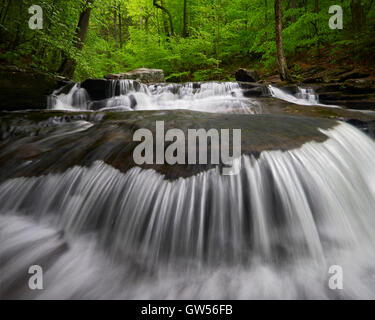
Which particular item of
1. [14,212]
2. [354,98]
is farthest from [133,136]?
[354,98]

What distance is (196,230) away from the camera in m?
1.68

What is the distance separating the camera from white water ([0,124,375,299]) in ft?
4.70

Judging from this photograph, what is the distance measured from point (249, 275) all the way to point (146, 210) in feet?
3.11

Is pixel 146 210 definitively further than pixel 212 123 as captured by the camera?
No

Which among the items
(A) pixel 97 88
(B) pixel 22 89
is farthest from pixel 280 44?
(B) pixel 22 89

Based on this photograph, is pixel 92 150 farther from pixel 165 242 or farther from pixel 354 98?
pixel 354 98

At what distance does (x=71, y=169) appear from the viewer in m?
2.33

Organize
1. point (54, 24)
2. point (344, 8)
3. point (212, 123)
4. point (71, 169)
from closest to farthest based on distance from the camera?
point (71, 169), point (212, 123), point (54, 24), point (344, 8)

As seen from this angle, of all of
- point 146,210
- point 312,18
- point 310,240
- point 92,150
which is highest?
point 312,18

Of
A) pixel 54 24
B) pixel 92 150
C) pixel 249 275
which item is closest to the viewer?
pixel 249 275
